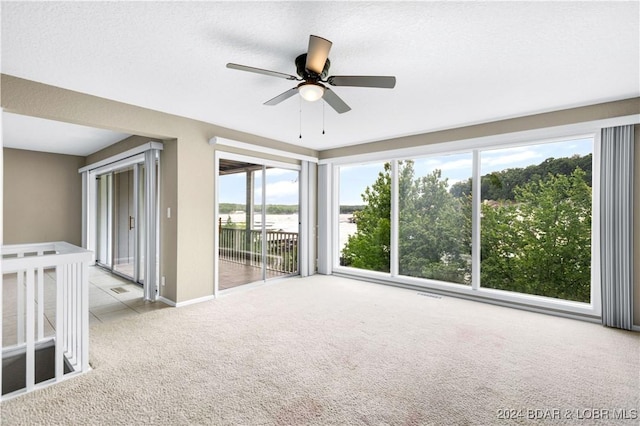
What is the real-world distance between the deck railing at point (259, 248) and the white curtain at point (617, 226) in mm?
4402

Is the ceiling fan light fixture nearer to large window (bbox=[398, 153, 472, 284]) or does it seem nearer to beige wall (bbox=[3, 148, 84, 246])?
large window (bbox=[398, 153, 472, 284])

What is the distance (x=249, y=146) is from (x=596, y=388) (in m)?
4.60

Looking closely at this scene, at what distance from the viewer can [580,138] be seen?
3.67 m

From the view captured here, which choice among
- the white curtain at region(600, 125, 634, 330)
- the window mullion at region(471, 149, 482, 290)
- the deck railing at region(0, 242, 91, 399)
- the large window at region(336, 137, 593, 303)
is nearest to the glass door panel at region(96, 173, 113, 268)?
the deck railing at region(0, 242, 91, 399)

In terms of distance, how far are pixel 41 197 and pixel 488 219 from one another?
28.2ft

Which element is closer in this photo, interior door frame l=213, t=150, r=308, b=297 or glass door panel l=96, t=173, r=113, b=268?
interior door frame l=213, t=150, r=308, b=297

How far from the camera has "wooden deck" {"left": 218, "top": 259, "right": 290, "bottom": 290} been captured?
488 centimetres

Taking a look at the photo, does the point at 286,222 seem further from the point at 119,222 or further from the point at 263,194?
the point at 119,222

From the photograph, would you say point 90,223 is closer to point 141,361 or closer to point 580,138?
point 141,361

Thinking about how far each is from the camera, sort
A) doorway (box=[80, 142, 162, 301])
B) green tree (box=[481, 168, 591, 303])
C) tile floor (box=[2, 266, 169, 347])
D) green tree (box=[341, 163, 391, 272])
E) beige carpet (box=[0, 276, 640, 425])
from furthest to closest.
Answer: green tree (box=[341, 163, 391, 272])
doorway (box=[80, 142, 162, 301])
green tree (box=[481, 168, 591, 303])
tile floor (box=[2, 266, 169, 347])
beige carpet (box=[0, 276, 640, 425])

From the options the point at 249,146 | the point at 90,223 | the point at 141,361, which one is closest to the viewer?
the point at 141,361

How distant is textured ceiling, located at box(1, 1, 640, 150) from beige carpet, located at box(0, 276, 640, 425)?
2477 millimetres

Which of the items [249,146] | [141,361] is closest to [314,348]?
[141,361]

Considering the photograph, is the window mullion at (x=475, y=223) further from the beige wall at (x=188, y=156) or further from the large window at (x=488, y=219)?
the beige wall at (x=188, y=156)
